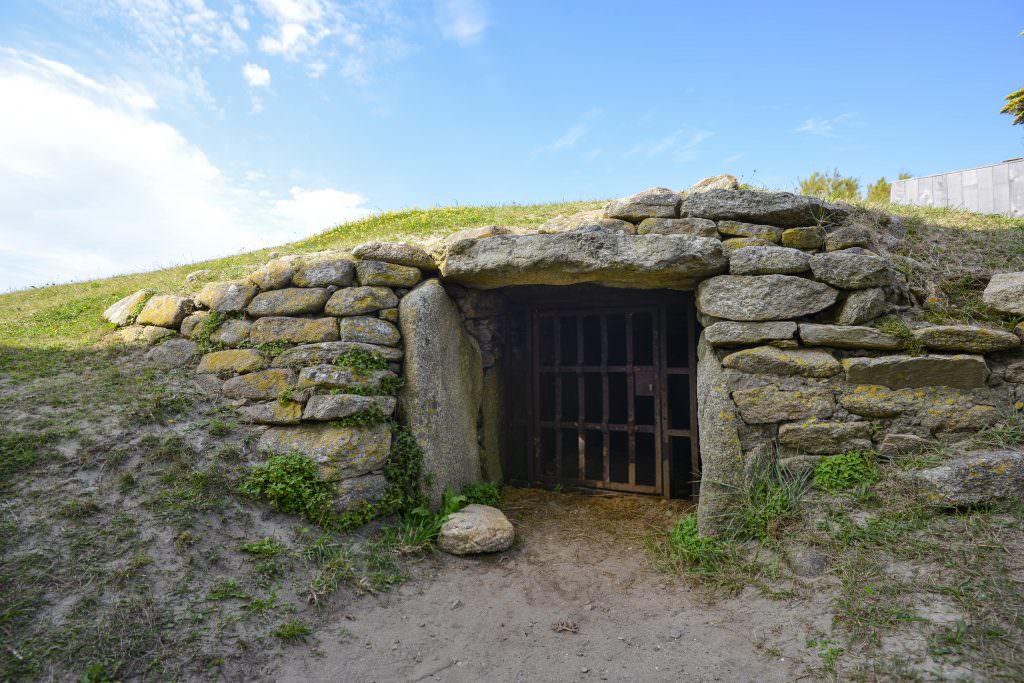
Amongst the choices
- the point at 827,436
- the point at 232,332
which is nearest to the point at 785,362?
the point at 827,436

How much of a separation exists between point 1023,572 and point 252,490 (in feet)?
14.7

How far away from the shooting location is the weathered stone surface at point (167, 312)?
518 centimetres

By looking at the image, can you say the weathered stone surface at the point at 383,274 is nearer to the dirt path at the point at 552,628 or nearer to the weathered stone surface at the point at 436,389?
the weathered stone surface at the point at 436,389

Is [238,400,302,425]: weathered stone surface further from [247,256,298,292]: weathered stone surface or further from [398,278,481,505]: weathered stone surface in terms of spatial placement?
[247,256,298,292]: weathered stone surface

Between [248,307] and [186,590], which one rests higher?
[248,307]

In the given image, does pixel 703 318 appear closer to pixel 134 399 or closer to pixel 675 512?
pixel 675 512

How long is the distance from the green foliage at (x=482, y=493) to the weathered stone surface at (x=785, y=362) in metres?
2.22

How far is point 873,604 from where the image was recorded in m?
2.95

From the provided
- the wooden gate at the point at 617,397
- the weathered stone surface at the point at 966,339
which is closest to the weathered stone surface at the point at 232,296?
the wooden gate at the point at 617,397

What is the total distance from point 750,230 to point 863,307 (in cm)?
95

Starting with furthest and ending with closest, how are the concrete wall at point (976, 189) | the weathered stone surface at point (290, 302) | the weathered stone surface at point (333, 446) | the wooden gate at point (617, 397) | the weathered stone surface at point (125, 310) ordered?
the concrete wall at point (976, 189) < the weathered stone surface at point (125, 310) < the wooden gate at point (617, 397) < the weathered stone surface at point (290, 302) < the weathered stone surface at point (333, 446)

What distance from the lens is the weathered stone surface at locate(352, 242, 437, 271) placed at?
4.72 metres

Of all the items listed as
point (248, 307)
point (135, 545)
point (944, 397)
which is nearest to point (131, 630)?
point (135, 545)

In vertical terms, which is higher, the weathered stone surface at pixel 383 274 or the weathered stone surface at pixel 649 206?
the weathered stone surface at pixel 649 206
